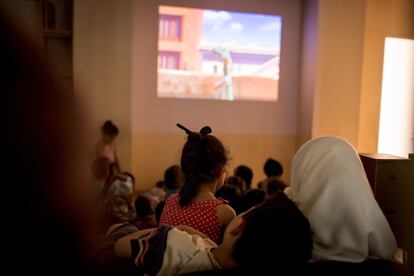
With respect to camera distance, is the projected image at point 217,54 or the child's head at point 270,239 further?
the projected image at point 217,54

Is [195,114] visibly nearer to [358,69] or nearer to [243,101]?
[243,101]

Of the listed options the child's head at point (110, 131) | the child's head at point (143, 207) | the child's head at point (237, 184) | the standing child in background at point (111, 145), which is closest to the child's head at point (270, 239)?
the child's head at point (237, 184)

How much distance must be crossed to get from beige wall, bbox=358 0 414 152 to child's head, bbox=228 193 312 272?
4129 mm

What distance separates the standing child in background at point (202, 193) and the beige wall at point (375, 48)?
378 centimetres

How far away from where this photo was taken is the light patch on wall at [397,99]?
506 cm

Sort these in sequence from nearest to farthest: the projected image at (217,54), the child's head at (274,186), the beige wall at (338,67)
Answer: the child's head at (274,186), the beige wall at (338,67), the projected image at (217,54)

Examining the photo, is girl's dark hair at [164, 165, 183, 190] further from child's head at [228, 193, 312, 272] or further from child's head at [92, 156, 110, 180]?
child's head at [228, 193, 312, 272]

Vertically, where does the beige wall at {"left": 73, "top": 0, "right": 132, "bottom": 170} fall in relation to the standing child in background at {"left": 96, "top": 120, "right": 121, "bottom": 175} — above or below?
above

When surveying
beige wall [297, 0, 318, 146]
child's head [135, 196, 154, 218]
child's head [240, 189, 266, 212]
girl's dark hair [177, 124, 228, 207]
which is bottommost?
child's head [135, 196, 154, 218]

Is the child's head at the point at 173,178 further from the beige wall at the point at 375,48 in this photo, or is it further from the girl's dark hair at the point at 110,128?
the beige wall at the point at 375,48

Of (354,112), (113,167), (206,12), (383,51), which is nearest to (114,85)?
(113,167)

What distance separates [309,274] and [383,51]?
176 inches

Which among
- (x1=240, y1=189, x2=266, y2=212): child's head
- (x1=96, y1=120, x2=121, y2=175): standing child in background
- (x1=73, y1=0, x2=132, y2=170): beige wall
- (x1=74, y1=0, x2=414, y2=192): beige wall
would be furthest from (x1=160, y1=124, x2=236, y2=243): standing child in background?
(x1=74, y1=0, x2=414, y2=192): beige wall

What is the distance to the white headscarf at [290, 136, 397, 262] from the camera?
1292mm
